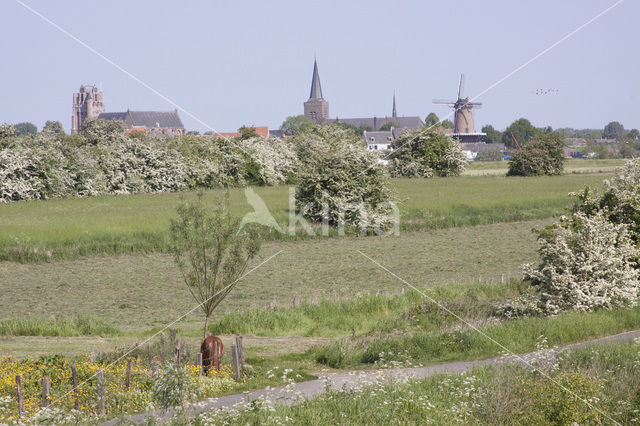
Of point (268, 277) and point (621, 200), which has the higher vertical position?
point (621, 200)

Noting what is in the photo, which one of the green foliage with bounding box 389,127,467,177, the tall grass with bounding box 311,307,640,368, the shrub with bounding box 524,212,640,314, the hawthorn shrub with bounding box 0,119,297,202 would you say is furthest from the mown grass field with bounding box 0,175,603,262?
the green foliage with bounding box 389,127,467,177

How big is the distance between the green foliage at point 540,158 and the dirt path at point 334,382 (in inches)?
3259

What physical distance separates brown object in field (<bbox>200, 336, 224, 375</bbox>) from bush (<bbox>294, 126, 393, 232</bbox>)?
29148mm

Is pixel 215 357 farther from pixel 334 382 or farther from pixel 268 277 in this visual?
pixel 268 277

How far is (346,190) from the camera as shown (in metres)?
45.6

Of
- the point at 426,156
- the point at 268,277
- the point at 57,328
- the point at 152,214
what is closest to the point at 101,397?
the point at 57,328

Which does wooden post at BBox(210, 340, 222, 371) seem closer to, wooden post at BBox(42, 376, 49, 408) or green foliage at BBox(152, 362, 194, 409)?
wooden post at BBox(42, 376, 49, 408)

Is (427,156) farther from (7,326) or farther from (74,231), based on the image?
(7,326)

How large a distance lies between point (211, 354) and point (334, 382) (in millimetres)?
2755

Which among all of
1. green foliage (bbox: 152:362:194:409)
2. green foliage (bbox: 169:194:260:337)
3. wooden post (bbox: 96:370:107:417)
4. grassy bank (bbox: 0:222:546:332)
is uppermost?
green foliage (bbox: 169:194:260:337)

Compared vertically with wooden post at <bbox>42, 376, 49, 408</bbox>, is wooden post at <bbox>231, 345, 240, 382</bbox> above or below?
below

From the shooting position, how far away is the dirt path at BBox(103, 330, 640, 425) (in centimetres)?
1271

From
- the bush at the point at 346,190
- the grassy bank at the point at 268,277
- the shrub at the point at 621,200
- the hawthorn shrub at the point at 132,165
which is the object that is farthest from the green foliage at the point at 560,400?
the hawthorn shrub at the point at 132,165

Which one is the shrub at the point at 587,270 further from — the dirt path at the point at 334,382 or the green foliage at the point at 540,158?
the green foliage at the point at 540,158
